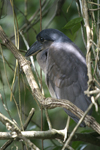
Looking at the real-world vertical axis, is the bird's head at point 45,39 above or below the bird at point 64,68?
above

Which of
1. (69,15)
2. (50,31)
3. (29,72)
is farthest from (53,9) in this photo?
(29,72)

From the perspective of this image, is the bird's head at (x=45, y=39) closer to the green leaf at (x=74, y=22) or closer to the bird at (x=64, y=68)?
the bird at (x=64, y=68)

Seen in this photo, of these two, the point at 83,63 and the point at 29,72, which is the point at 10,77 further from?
the point at 29,72

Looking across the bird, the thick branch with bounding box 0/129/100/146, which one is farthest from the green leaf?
the thick branch with bounding box 0/129/100/146

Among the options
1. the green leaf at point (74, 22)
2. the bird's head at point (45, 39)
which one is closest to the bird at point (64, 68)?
the bird's head at point (45, 39)

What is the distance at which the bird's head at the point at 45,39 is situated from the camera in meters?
1.87

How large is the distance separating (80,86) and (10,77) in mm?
961

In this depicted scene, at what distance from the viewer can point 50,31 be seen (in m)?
1.87

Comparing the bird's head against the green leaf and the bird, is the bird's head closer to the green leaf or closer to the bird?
the bird

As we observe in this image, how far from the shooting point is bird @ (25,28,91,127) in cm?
169

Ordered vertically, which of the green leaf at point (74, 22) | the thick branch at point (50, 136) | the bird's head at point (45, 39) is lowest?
the thick branch at point (50, 136)

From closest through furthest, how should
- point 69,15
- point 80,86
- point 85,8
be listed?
point 85,8 → point 80,86 → point 69,15

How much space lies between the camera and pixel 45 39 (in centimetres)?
191

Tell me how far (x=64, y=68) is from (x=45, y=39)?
1.06ft
